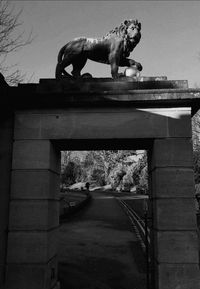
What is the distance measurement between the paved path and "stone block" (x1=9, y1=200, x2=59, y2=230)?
2466mm

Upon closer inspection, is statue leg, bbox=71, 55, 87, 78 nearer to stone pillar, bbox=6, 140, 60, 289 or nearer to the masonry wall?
the masonry wall

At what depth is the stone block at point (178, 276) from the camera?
588 cm

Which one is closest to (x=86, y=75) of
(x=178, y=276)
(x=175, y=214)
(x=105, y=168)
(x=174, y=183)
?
(x=174, y=183)

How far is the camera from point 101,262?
1141 centimetres

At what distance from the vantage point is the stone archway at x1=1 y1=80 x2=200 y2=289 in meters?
6.04

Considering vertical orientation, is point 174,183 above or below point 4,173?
below

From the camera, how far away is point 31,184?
6.38 metres

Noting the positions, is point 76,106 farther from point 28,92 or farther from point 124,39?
point 124,39

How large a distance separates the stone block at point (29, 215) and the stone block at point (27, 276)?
723 millimetres

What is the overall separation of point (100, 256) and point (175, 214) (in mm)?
7021

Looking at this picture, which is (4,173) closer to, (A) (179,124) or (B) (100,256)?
(A) (179,124)

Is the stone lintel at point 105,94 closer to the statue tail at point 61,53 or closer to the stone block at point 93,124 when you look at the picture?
the stone block at point 93,124

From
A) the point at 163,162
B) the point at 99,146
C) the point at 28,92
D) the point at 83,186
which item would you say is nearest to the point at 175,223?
the point at 163,162

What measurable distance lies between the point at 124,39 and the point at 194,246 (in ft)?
15.6
